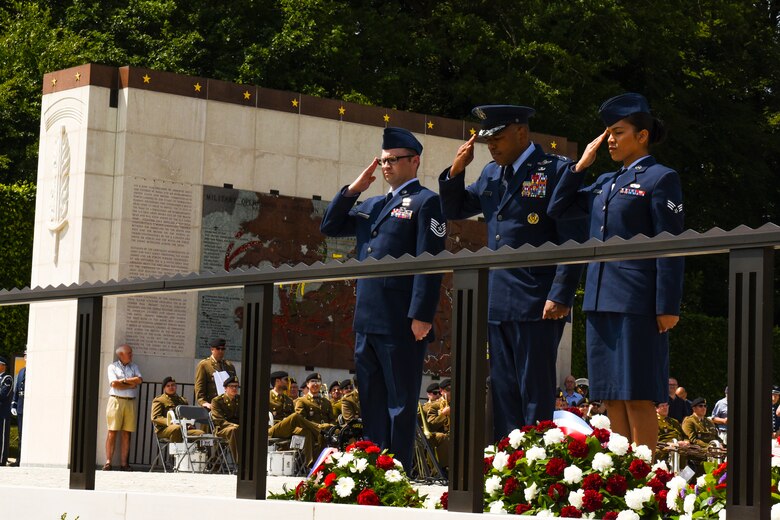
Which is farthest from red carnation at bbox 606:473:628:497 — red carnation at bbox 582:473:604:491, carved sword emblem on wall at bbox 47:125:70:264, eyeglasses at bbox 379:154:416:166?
carved sword emblem on wall at bbox 47:125:70:264

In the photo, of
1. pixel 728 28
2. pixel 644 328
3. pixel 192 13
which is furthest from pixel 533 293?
pixel 728 28

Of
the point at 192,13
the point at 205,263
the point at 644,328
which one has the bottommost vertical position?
the point at 644,328

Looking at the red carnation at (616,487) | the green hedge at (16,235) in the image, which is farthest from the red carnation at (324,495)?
the green hedge at (16,235)

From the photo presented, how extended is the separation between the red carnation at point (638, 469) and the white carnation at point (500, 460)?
507mm

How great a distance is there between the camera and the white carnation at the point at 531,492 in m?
5.41

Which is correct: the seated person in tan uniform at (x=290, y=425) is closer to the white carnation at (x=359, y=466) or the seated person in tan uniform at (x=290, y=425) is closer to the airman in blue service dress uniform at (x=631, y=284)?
the airman in blue service dress uniform at (x=631, y=284)

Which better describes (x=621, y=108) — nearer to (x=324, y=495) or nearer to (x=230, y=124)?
(x=324, y=495)

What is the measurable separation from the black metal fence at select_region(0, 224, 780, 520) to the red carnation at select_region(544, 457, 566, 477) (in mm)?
305

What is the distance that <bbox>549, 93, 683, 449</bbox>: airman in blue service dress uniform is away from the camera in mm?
6438

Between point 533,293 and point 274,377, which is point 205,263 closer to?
point 274,377

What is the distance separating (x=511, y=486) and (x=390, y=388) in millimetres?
1963

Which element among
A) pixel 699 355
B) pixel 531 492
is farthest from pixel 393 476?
pixel 699 355

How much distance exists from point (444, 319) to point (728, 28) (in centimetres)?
1602

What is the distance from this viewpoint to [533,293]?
22.9ft
